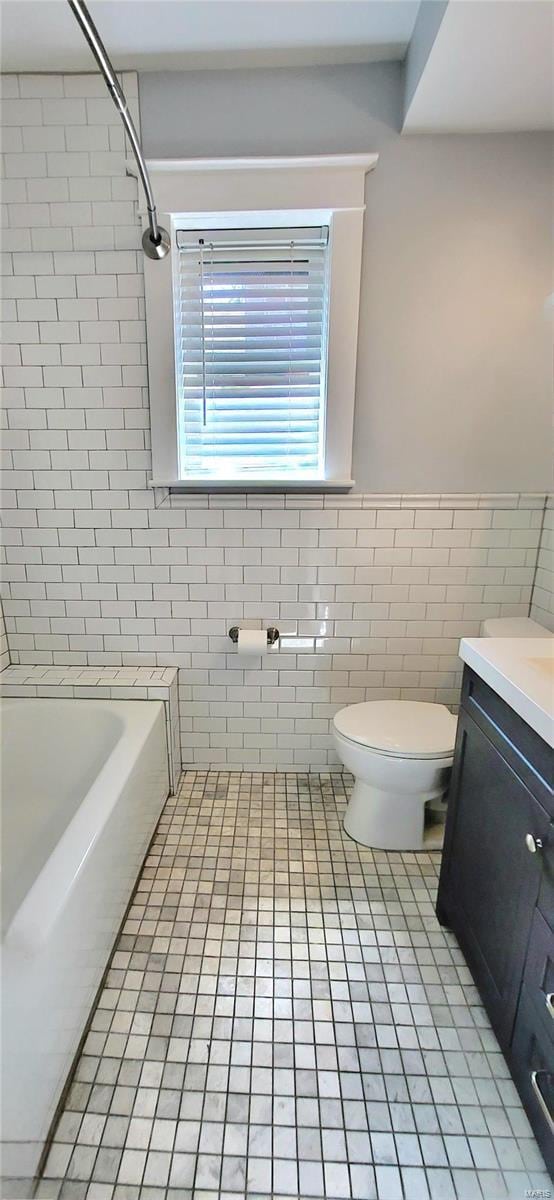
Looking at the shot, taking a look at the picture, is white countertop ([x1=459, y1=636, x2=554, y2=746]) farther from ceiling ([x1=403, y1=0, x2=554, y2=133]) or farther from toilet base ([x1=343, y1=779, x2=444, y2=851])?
ceiling ([x1=403, y1=0, x2=554, y2=133])

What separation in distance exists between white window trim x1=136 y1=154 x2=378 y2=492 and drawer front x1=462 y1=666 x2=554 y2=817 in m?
0.96

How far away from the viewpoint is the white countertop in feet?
3.14

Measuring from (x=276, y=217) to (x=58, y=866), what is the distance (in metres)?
2.13

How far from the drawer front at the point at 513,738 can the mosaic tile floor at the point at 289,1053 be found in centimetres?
75

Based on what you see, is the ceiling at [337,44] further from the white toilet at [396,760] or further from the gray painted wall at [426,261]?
the white toilet at [396,760]

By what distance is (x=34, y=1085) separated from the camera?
982 mm

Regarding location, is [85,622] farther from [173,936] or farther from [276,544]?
[173,936]

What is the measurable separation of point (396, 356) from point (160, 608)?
1.36 m

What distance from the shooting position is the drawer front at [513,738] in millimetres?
948

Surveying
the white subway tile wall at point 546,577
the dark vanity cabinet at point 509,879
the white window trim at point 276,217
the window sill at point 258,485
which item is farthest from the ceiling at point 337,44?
the dark vanity cabinet at point 509,879

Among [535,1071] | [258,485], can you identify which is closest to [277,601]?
[258,485]

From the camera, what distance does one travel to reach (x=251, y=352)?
1.88 m

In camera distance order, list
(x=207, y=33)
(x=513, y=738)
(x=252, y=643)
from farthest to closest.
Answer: (x=252, y=643)
(x=207, y=33)
(x=513, y=738)

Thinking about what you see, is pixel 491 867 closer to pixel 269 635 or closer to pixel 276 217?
pixel 269 635
